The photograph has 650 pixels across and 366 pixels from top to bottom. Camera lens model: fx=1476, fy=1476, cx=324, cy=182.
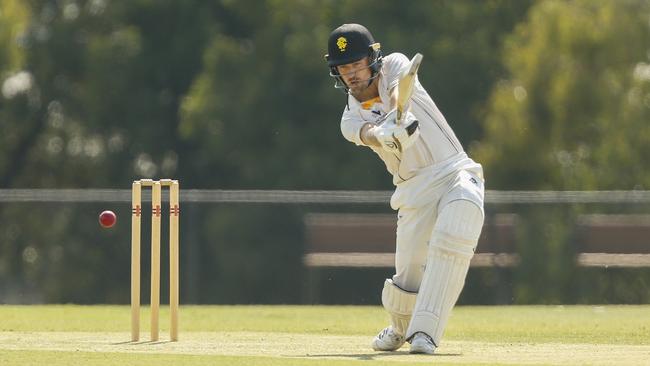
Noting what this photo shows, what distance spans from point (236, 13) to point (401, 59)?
624 inches

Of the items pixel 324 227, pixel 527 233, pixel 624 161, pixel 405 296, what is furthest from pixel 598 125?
pixel 405 296

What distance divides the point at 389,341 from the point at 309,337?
1.49 metres

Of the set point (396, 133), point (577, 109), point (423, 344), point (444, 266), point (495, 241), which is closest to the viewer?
point (396, 133)

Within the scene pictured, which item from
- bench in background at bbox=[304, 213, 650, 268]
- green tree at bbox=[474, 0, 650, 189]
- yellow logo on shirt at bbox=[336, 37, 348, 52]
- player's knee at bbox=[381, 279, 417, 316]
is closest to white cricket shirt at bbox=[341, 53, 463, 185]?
yellow logo on shirt at bbox=[336, 37, 348, 52]

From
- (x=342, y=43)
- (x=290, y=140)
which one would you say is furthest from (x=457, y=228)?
(x=290, y=140)

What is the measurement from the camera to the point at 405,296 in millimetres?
7426

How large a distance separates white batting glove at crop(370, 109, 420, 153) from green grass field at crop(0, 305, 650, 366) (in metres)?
0.98

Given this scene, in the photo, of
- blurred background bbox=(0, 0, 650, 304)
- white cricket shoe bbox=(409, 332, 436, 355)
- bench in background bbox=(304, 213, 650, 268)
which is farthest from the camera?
blurred background bbox=(0, 0, 650, 304)

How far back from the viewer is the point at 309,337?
29.2ft

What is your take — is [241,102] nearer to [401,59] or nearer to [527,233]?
[527,233]

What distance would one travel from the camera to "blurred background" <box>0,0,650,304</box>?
15.2 m

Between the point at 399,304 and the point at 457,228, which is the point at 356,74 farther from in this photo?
the point at 399,304

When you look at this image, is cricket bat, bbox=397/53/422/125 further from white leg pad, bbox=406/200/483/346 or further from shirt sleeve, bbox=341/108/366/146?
white leg pad, bbox=406/200/483/346

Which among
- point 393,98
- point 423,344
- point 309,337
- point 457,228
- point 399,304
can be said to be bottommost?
point 309,337
